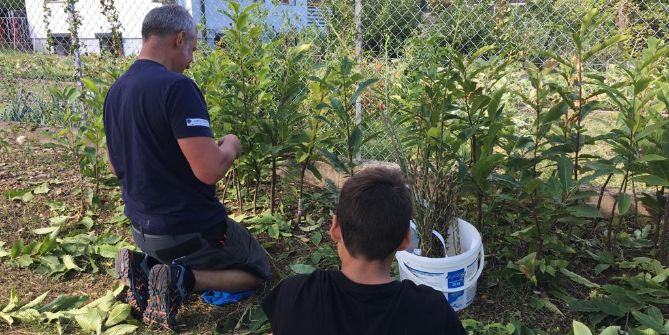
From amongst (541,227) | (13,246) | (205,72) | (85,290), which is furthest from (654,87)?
(13,246)

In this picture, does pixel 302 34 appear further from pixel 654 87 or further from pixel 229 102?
pixel 654 87

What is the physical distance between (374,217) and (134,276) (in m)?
1.72

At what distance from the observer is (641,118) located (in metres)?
2.67

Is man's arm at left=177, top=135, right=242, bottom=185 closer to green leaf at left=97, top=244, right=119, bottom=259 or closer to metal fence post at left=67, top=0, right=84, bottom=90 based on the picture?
green leaf at left=97, top=244, right=119, bottom=259

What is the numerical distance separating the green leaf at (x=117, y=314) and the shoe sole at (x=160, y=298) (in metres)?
0.14

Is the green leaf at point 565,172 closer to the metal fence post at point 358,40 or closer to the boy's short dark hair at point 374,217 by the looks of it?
the boy's short dark hair at point 374,217

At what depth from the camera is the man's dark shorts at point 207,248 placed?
2848mm

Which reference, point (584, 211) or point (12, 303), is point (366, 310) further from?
point (12, 303)

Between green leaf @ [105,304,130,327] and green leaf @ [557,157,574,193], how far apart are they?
2282 millimetres

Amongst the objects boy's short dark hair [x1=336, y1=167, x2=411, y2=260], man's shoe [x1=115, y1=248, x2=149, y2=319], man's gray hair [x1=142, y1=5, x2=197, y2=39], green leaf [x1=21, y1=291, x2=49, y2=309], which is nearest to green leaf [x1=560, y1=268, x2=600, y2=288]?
boy's short dark hair [x1=336, y1=167, x2=411, y2=260]

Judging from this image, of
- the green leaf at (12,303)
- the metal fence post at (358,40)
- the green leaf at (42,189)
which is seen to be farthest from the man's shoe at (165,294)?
the green leaf at (42,189)

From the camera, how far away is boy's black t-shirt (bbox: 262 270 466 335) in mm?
1510

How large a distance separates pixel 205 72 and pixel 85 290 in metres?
1.66

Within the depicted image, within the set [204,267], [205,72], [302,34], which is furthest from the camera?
[302,34]
